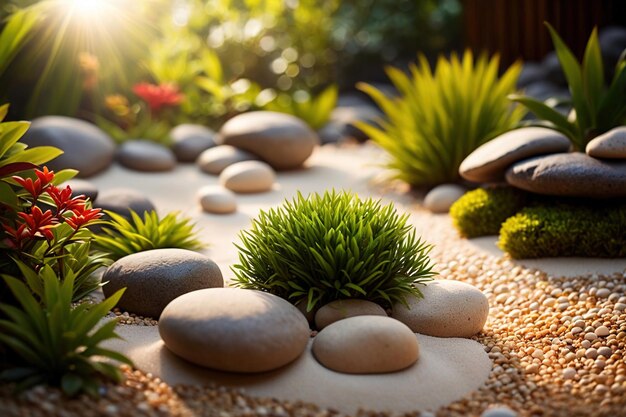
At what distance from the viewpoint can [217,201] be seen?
232 inches

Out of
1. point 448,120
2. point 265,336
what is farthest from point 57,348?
point 448,120

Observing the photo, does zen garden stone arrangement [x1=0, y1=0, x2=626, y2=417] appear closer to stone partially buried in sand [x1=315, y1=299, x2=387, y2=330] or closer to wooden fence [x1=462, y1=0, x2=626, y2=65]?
stone partially buried in sand [x1=315, y1=299, x2=387, y2=330]

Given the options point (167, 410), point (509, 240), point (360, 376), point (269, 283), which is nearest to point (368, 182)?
point (509, 240)

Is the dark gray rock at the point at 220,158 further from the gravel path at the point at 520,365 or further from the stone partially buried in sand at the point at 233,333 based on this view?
the stone partially buried in sand at the point at 233,333

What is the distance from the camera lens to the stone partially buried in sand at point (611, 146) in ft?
15.1

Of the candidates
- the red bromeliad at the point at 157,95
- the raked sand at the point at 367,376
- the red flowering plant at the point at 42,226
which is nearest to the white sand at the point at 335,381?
the raked sand at the point at 367,376

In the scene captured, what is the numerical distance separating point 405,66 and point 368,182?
4.94 m

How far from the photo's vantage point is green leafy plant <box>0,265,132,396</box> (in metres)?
2.90

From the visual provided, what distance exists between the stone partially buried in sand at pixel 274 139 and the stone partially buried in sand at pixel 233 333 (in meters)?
4.03

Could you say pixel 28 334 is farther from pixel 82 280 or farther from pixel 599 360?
pixel 599 360

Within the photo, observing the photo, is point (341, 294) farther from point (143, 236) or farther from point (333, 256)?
point (143, 236)

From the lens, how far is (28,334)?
294cm

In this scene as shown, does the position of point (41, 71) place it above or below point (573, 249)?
above

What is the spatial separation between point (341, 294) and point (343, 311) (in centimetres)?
16
